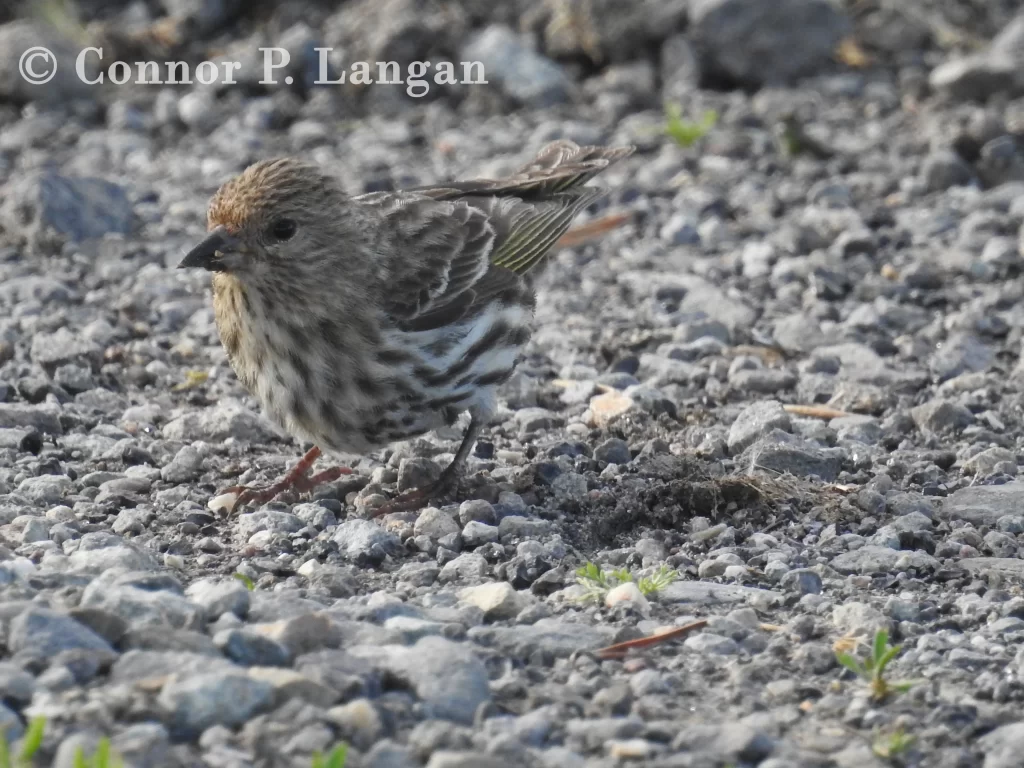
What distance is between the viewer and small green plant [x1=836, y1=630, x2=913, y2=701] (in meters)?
4.31

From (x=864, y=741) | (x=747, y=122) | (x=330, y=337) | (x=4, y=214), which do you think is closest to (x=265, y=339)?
(x=330, y=337)

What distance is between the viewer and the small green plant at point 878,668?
4309mm

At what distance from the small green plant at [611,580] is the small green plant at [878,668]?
0.76 metres

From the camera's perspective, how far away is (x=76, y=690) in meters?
3.84

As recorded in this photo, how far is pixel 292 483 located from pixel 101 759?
2743 millimetres

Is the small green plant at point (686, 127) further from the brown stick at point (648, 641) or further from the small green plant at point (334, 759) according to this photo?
the small green plant at point (334, 759)

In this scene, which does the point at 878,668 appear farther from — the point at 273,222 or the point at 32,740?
the point at 273,222

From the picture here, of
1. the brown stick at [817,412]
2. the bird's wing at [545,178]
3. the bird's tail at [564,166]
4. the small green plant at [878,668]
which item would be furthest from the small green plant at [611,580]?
the bird's tail at [564,166]

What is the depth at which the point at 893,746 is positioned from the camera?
3982mm

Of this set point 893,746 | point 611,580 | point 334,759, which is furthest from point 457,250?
point 334,759

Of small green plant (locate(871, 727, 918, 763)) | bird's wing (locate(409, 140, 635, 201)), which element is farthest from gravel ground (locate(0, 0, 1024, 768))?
bird's wing (locate(409, 140, 635, 201))

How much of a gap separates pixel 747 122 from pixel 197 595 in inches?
268

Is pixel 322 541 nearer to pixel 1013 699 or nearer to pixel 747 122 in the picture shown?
pixel 1013 699

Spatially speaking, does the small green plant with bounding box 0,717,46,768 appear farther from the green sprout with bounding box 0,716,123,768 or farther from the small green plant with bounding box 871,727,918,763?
the small green plant with bounding box 871,727,918,763
